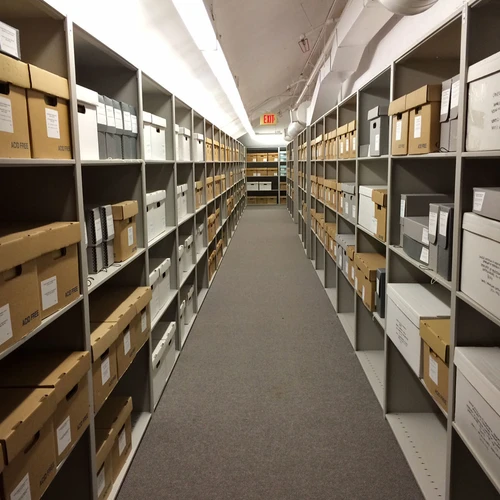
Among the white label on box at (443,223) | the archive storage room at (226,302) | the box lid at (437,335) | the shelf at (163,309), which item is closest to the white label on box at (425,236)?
the archive storage room at (226,302)

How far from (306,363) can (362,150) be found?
141 centimetres

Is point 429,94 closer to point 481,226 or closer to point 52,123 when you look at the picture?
point 481,226

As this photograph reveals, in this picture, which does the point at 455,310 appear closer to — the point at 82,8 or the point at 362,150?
the point at 362,150

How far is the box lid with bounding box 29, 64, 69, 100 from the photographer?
4.24 feet

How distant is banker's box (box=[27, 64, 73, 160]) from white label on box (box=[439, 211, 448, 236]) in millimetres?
1228

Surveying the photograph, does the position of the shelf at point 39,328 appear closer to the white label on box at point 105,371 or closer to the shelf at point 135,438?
the white label on box at point 105,371

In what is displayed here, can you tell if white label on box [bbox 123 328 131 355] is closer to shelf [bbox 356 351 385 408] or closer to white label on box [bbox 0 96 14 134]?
white label on box [bbox 0 96 14 134]

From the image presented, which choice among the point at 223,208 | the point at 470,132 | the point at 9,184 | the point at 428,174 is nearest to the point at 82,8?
the point at 9,184

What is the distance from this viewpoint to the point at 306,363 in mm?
3174

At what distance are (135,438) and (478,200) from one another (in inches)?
70.2

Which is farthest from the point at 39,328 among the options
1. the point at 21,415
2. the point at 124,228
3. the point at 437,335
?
the point at 437,335

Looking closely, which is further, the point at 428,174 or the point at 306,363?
the point at 306,363

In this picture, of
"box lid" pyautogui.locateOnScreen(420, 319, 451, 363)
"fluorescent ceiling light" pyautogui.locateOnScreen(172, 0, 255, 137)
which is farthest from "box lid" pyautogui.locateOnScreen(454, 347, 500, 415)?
"fluorescent ceiling light" pyautogui.locateOnScreen(172, 0, 255, 137)

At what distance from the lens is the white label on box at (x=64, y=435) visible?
4.60ft
